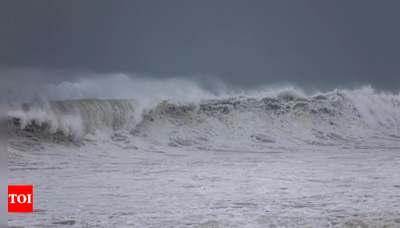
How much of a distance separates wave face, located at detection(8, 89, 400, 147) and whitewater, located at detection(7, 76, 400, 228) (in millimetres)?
41

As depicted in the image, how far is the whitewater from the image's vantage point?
4.16m

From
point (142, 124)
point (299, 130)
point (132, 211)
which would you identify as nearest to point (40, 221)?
point (132, 211)

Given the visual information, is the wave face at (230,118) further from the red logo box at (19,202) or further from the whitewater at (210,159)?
the red logo box at (19,202)

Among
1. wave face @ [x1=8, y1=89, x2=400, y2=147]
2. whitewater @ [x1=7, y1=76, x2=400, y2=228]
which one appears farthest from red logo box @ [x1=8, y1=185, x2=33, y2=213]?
wave face @ [x1=8, y1=89, x2=400, y2=147]

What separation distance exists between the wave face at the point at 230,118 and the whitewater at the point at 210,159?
0.04 m

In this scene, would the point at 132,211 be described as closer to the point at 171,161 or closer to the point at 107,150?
the point at 171,161

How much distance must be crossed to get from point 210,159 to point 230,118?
5.29m

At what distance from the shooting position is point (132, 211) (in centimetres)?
423

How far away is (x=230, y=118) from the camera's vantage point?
1417 centimetres

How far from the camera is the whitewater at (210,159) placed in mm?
4160

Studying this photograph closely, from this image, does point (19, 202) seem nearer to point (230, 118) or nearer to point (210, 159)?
point (210, 159)

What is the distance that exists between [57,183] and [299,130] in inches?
381

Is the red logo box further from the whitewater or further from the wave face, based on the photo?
the wave face

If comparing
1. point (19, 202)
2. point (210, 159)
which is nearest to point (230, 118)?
point (210, 159)
